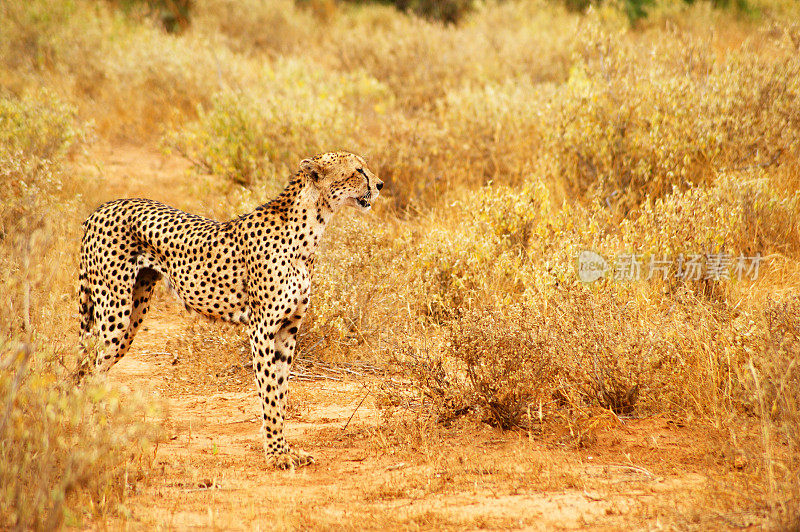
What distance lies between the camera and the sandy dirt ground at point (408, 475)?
11.9 ft

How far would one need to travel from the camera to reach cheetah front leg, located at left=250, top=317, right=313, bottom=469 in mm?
4480

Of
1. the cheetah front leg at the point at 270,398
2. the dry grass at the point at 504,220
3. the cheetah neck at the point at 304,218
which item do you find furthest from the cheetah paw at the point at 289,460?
the cheetah neck at the point at 304,218

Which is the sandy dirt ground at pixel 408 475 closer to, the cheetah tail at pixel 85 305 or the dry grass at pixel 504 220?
the dry grass at pixel 504 220

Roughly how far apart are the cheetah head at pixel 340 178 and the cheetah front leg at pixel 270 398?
788mm

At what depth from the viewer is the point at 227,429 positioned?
5199 mm

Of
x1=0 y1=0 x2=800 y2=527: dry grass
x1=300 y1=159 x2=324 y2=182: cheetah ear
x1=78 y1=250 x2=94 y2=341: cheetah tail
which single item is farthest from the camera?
x1=78 y1=250 x2=94 y2=341: cheetah tail

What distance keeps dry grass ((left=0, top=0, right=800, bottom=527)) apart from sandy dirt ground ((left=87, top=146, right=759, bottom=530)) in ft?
0.39

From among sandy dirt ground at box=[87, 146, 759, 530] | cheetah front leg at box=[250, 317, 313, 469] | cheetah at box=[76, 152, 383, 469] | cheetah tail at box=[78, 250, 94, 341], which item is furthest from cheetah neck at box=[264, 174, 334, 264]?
cheetah tail at box=[78, 250, 94, 341]

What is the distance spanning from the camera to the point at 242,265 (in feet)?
15.1

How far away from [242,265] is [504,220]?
9.93ft

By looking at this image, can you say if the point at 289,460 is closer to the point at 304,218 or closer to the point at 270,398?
the point at 270,398

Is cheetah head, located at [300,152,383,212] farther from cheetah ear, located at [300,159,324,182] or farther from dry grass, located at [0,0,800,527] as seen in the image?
dry grass, located at [0,0,800,527]

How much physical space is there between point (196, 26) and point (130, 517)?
13.3 meters

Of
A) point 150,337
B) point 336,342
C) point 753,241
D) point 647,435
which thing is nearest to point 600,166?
point 753,241
